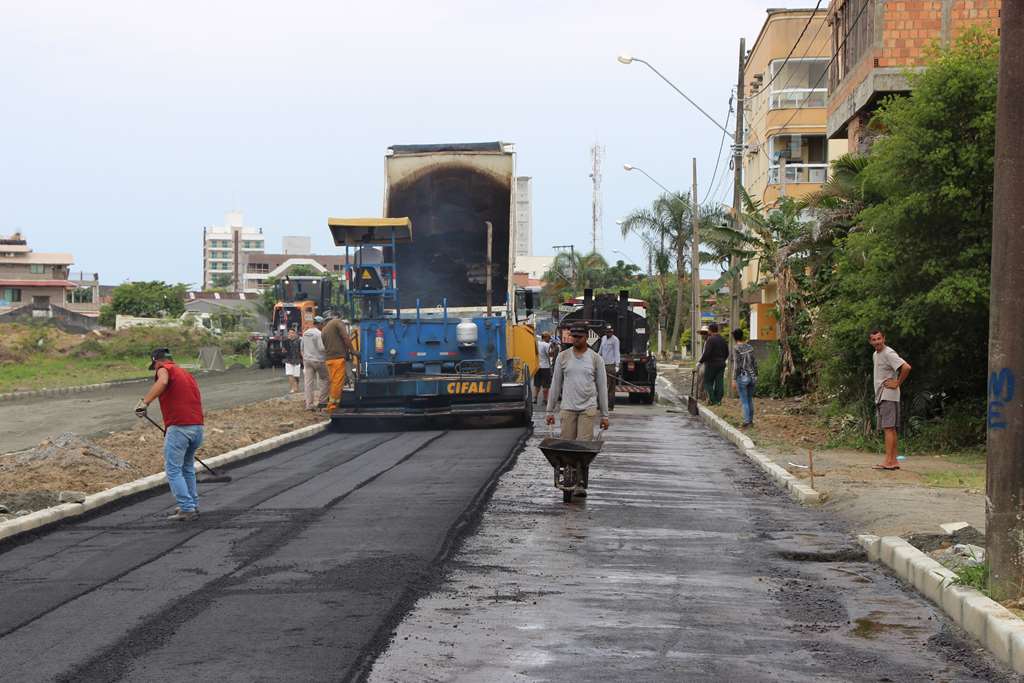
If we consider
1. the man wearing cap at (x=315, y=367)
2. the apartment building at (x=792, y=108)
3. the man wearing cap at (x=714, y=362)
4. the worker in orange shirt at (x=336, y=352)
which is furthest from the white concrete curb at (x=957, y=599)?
the apartment building at (x=792, y=108)

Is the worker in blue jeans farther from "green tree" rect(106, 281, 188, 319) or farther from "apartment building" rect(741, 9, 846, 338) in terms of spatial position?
"green tree" rect(106, 281, 188, 319)

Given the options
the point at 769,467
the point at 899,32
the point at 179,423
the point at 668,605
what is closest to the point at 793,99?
the point at 899,32

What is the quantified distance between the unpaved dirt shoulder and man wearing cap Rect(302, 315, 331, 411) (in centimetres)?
142

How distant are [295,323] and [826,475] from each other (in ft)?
120

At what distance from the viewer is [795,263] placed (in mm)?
28484

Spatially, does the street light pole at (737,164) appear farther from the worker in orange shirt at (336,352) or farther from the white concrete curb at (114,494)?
the white concrete curb at (114,494)

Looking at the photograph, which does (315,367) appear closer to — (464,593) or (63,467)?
(63,467)

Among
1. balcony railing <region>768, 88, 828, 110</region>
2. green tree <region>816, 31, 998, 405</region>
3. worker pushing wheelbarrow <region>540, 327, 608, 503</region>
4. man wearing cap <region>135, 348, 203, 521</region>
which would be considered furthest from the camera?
balcony railing <region>768, 88, 828, 110</region>

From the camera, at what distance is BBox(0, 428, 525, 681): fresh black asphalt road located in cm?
691

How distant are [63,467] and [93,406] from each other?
15.9m

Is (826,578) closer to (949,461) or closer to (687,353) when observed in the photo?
(949,461)

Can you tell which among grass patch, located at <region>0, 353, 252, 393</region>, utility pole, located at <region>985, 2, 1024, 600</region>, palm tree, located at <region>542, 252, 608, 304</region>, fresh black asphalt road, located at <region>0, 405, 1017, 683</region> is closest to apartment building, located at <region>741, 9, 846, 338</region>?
grass patch, located at <region>0, 353, 252, 393</region>

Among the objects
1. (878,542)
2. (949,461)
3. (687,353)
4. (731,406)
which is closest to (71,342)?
(687,353)

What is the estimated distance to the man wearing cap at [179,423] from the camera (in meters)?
12.1
